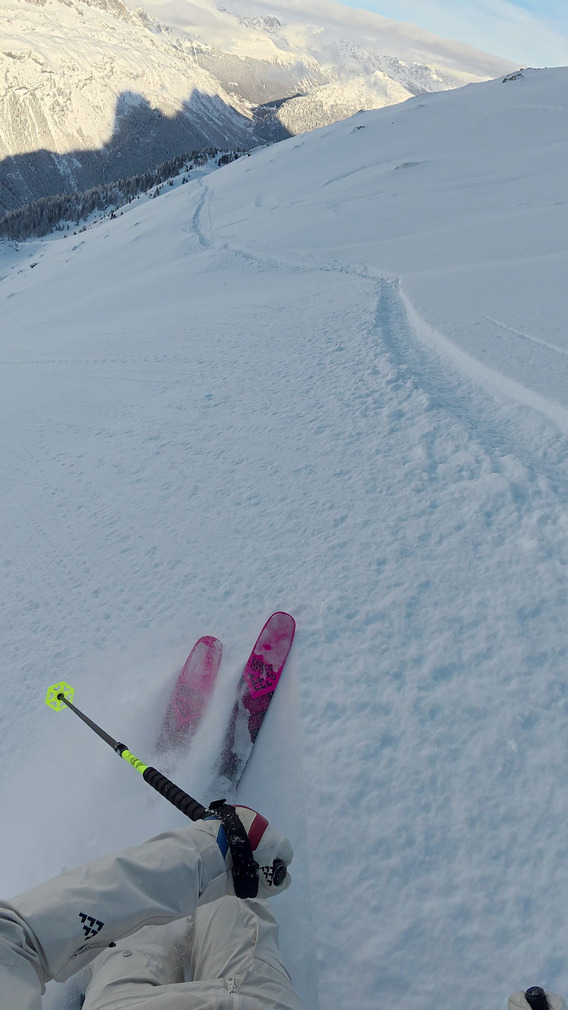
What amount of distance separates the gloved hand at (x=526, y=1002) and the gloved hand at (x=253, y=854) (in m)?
0.89

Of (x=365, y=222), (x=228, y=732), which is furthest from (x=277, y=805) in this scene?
(x=365, y=222)

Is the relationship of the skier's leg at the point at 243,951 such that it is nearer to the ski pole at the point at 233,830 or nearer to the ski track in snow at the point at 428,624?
the ski pole at the point at 233,830

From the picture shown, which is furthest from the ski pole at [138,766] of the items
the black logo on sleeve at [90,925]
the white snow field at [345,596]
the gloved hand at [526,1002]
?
the gloved hand at [526,1002]

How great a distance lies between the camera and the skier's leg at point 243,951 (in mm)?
2027

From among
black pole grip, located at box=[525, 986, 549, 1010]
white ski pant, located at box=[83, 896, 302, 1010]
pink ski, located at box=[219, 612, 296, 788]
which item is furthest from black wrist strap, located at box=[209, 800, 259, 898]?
black pole grip, located at box=[525, 986, 549, 1010]

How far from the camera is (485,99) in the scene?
62.2 ft

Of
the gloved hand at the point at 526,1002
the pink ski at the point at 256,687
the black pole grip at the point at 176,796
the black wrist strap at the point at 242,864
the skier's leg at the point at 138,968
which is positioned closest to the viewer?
the gloved hand at the point at 526,1002

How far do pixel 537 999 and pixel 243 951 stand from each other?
106 cm

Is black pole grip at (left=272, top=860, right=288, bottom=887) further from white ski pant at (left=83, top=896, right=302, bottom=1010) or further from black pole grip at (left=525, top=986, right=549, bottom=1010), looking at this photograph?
black pole grip at (left=525, top=986, right=549, bottom=1010)

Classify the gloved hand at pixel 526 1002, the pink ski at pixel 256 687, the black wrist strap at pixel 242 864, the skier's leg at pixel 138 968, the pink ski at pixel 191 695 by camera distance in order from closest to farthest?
the gloved hand at pixel 526 1002 → the skier's leg at pixel 138 968 → the black wrist strap at pixel 242 864 → the pink ski at pixel 256 687 → the pink ski at pixel 191 695

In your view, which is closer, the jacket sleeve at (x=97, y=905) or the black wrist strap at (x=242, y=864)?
the jacket sleeve at (x=97, y=905)

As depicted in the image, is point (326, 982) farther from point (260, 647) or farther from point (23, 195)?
point (23, 195)

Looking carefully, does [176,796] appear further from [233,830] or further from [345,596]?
[345,596]

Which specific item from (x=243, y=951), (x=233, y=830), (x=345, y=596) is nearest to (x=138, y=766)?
(x=233, y=830)
